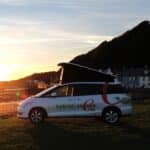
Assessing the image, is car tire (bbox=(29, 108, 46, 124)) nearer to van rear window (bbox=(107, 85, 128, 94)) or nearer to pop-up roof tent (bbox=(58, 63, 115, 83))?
van rear window (bbox=(107, 85, 128, 94))

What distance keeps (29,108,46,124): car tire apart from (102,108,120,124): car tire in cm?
222

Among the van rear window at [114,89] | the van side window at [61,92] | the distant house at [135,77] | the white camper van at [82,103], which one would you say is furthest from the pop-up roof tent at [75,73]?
the distant house at [135,77]

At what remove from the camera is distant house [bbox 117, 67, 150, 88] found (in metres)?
61.7

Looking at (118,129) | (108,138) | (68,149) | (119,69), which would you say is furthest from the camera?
(119,69)

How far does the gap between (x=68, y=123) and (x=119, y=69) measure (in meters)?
39.4

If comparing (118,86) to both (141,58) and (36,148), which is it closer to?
(36,148)

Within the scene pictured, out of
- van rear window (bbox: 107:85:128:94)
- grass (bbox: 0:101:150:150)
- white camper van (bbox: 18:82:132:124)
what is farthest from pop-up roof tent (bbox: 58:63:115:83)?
van rear window (bbox: 107:85:128:94)

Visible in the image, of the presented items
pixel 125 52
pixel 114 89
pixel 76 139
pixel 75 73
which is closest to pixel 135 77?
pixel 125 52

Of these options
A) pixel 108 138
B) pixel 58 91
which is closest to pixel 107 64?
pixel 58 91

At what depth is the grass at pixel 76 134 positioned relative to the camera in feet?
57.8

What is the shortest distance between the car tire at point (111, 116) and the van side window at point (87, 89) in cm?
80

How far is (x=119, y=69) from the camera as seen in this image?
208 feet

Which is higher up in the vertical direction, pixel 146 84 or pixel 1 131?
pixel 146 84

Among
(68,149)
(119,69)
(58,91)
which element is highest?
(119,69)
